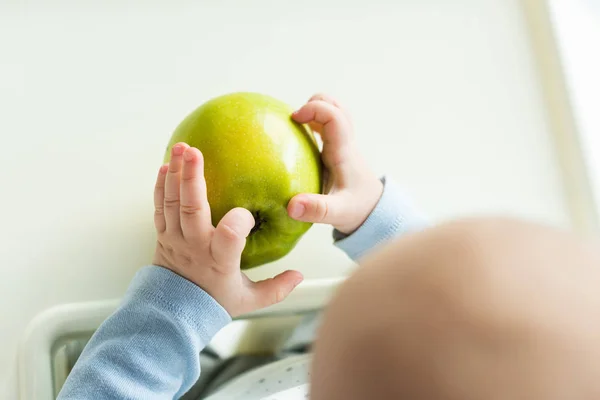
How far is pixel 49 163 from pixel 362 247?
0.95ft

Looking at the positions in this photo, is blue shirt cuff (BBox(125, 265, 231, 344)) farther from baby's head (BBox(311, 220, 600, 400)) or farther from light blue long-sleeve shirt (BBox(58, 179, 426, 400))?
baby's head (BBox(311, 220, 600, 400))

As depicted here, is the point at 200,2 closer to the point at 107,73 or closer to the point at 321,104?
the point at 107,73

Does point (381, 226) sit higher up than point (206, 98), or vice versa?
point (206, 98)

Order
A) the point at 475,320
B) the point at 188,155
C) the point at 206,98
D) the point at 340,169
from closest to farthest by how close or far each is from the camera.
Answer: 1. the point at 475,320
2. the point at 188,155
3. the point at 340,169
4. the point at 206,98

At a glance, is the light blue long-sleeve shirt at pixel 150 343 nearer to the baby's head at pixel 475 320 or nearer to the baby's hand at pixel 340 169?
the baby's hand at pixel 340 169

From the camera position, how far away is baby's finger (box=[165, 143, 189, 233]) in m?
0.48

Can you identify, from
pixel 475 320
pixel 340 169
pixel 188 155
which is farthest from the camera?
pixel 340 169

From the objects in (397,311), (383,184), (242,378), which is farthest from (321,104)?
(397,311)

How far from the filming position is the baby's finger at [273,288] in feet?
1.82

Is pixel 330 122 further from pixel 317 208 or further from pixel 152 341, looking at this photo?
pixel 152 341

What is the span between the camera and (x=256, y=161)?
1.65ft

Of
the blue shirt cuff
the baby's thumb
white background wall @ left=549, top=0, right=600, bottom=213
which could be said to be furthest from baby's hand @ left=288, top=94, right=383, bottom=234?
white background wall @ left=549, top=0, right=600, bottom=213

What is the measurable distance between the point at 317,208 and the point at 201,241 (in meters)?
0.09

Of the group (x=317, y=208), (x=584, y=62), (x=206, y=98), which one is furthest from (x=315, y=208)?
(x=584, y=62)
